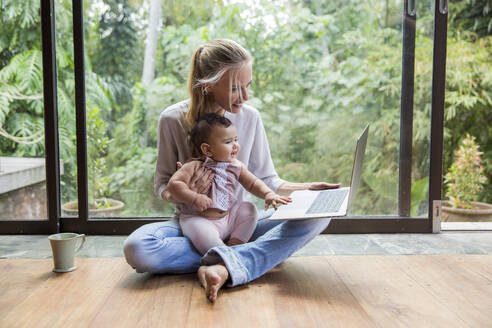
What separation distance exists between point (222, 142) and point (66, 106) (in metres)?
1.03

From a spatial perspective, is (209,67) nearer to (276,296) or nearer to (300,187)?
(300,187)

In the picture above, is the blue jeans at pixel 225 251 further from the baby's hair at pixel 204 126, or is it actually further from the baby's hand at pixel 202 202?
the baby's hair at pixel 204 126

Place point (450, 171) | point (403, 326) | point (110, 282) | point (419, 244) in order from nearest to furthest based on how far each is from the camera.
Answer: point (403, 326)
point (110, 282)
point (419, 244)
point (450, 171)

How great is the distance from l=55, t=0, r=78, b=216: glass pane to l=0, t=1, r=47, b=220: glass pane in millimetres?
89

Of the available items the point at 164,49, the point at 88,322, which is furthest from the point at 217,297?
the point at 164,49

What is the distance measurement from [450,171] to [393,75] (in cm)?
98

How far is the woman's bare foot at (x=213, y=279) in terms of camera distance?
1398 mm

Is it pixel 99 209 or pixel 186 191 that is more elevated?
pixel 186 191

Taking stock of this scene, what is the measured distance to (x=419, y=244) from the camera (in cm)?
204

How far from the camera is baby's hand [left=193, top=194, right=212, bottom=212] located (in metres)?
1.56

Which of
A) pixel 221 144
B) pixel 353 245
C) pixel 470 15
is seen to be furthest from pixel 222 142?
pixel 470 15

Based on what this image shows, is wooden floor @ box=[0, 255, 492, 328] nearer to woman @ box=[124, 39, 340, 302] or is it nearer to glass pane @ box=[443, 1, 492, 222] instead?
woman @ box=[124, 39, 340, 302]

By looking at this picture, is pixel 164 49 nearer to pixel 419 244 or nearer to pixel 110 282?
pixel 110 282

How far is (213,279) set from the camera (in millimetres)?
1408
